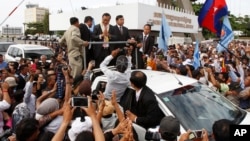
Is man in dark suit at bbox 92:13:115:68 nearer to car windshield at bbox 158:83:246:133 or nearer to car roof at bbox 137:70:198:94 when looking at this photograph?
car roof at bbox 137:70:198:94

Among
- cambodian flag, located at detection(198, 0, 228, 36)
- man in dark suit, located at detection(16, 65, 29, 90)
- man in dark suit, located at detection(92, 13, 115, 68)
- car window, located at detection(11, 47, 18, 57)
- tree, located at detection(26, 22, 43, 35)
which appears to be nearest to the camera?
man in dark suit, located at detection(92, 13, 115, 68)

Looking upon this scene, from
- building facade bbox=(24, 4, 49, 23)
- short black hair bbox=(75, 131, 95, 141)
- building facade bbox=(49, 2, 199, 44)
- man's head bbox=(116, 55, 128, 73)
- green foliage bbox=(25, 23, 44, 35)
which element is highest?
building facade bbox=(24, 4, 49, 23)

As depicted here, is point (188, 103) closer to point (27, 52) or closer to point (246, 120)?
point (246, 120)

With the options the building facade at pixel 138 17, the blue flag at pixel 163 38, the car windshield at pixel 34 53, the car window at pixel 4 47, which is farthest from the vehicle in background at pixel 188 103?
the car window at pixel 4 47

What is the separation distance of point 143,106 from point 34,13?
520ft

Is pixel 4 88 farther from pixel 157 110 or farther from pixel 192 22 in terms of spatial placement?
pixel 192 22

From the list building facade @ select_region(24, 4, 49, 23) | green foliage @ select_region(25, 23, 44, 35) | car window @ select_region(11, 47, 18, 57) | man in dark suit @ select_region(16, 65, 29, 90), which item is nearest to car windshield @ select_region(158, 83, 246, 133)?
man in dark suit @ select_region(16, 65, 29, 90)

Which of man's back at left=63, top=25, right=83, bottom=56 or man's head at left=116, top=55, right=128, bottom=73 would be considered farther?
man's back at left=63, top=25, right=83, bottom=56

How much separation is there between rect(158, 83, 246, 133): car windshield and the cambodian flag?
12.6 ft

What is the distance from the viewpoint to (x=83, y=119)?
3.40 m

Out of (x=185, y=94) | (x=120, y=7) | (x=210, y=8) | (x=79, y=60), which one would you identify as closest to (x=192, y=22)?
(x=120, y=7)

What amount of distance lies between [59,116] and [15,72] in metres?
5.11

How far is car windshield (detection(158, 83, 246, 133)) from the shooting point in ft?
14.2

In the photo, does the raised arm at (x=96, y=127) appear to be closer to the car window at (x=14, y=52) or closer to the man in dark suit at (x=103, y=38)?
the man in dark suit at (x=103, y=38)
